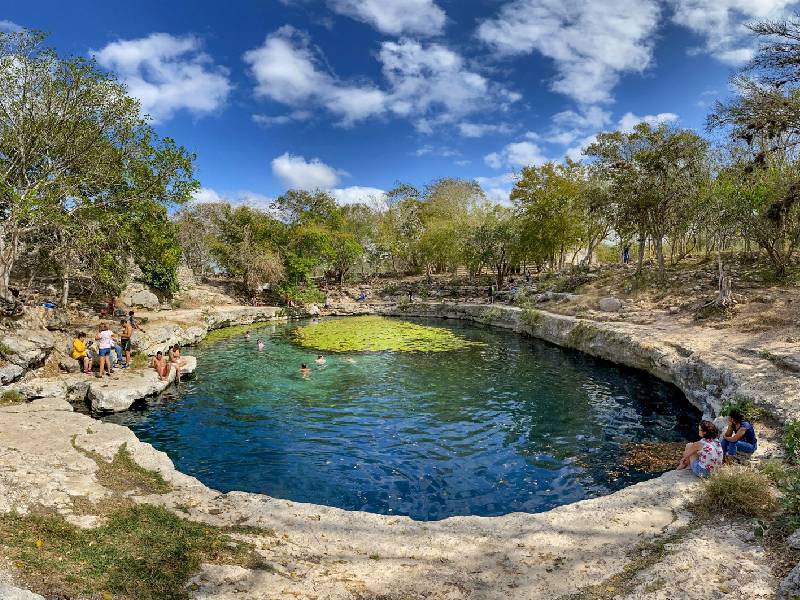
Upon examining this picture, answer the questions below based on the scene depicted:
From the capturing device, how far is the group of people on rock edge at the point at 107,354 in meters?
15.5

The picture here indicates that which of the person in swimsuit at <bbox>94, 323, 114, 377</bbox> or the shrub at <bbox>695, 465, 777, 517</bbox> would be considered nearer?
the shrub at <bbox>695, 465, 777, 517</bbox>

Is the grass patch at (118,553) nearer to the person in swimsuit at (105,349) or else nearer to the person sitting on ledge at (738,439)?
the person sitting on ledge at (738,439)

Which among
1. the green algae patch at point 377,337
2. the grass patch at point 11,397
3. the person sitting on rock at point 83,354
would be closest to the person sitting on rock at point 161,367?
the person sitting on rock at point 83,354

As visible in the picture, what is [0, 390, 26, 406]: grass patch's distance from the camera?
1211 centimetres

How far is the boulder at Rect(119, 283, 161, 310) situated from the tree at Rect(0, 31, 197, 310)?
12051 millimetres

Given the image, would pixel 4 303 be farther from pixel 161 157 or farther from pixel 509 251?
pixel 509 251

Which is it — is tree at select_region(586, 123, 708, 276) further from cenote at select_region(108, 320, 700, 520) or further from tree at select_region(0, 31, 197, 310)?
tree at select_region(0, 31, 197, 310)

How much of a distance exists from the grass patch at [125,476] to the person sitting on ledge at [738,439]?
9.93 metres

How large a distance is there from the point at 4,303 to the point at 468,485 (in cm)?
1745

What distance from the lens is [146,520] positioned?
6.12 meters

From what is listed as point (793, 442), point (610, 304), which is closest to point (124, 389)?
point (793, 442)

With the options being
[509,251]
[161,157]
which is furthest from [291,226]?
[161,157]

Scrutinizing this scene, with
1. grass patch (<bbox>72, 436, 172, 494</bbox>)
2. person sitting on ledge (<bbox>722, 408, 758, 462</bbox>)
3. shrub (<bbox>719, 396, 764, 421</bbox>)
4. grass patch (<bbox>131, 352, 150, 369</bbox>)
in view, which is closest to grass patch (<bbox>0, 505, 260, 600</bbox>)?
grass patch (<bbox>72, 436, 172, 494</bbox>)

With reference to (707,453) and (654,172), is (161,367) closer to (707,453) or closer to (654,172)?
(707,453)
